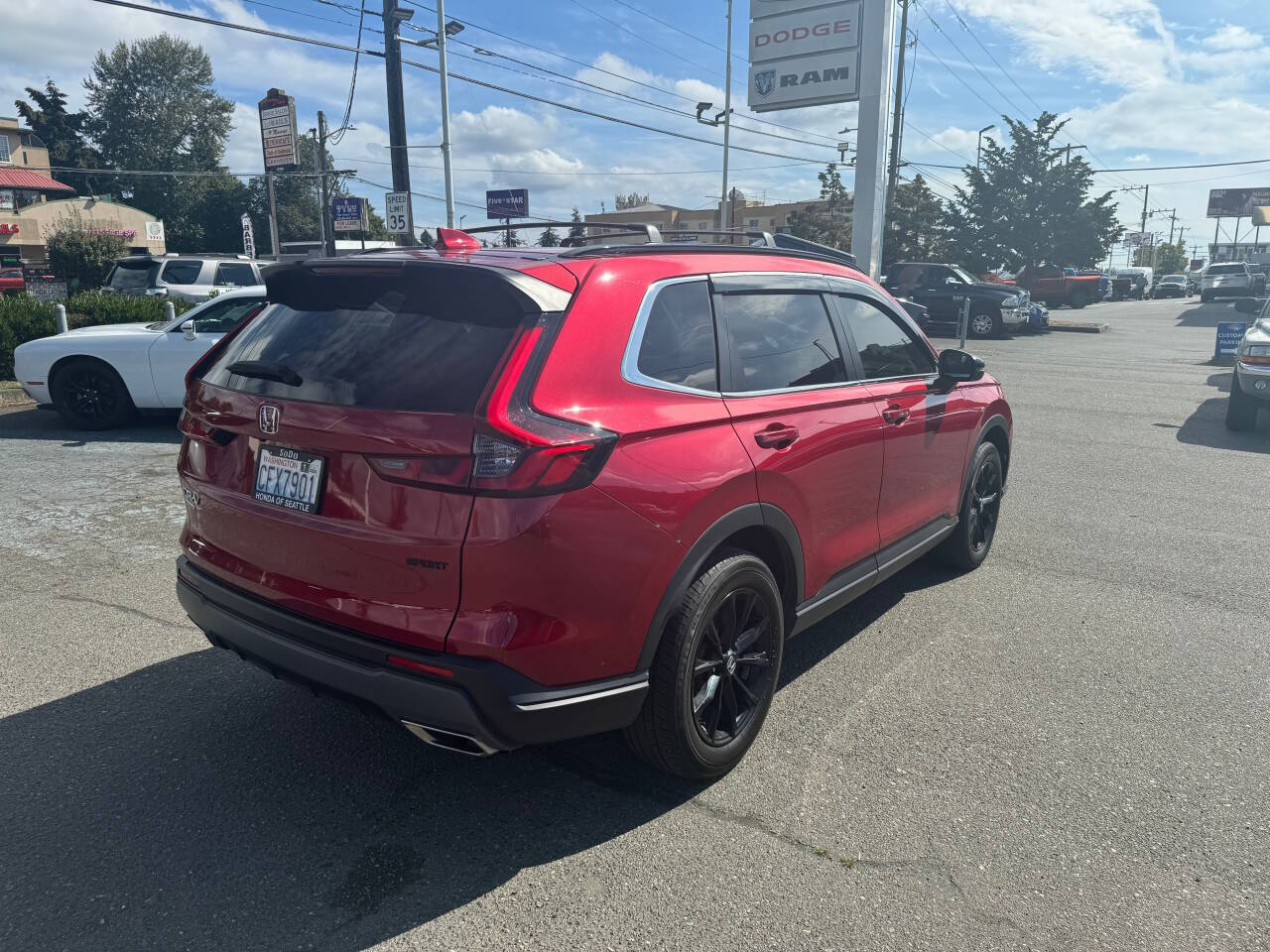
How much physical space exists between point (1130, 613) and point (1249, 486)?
4014 mm

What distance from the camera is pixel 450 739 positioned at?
256 centimetres

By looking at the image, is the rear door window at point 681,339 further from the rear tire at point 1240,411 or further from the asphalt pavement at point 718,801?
the rear tire at point 1240,411

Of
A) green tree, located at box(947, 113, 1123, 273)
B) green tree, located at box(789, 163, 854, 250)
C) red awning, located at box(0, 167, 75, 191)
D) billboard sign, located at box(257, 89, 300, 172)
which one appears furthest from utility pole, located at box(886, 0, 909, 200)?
red awning, located at box(0, 167, 75, 191)

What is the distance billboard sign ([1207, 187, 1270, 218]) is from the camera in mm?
98688

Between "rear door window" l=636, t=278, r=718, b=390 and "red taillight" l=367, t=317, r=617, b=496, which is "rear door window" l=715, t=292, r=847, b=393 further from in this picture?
"red taillight" l=367, t=317, r=617, b=496

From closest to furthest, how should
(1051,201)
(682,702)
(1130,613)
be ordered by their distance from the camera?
1. (682,702)
2. (1130,613)
3. (1051,201)

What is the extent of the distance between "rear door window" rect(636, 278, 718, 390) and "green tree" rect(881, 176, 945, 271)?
136 feet

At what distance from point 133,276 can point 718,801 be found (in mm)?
19508

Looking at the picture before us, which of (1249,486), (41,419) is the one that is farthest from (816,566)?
(41,419)

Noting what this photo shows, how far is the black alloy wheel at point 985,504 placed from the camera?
5.46 metres

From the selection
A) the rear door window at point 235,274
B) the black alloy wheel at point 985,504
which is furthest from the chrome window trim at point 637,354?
the rear door window at point 235,274

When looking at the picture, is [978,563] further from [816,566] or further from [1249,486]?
[1249,486]

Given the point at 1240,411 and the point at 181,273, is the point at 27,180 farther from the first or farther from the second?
the point at 1240,411

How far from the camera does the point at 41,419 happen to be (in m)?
10.5
